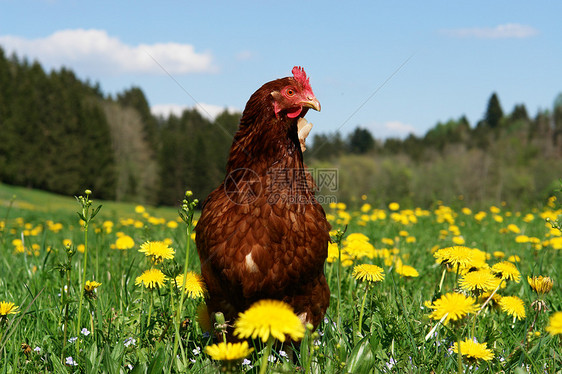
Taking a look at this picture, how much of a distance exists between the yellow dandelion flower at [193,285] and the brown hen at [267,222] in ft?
0.14

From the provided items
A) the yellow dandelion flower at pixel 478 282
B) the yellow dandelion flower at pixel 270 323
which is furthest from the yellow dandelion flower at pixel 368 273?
the yellow dandelion flower at pixel 270 323

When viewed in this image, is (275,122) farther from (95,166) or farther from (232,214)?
(95,166)

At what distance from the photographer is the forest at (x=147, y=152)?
39969mm

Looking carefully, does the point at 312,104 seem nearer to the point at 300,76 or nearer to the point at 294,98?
the point at 294,98

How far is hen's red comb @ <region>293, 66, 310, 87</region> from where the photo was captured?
2.60 meters

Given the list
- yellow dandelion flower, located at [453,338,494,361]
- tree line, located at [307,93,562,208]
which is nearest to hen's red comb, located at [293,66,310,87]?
yellow dandelion flower, located at [453,338,494,361]

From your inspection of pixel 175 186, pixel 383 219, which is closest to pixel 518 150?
pixel 175 186

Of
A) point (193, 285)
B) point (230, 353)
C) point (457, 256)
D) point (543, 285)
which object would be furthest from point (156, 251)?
point (543, 285)

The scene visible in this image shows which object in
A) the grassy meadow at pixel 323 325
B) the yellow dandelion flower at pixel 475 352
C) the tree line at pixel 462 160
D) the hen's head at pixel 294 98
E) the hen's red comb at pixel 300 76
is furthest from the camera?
the tree line at pixel 462 160

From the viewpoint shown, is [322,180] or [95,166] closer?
[322,180]

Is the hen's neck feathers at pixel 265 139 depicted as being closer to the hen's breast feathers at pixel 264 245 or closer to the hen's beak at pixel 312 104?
the hen's beak at pixel 312 104

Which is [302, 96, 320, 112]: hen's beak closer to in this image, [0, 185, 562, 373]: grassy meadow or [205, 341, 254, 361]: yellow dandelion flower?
[0, 185, 562, 373]: grassy meadow

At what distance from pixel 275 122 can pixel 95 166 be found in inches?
1891

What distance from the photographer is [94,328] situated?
2301 millimetres
